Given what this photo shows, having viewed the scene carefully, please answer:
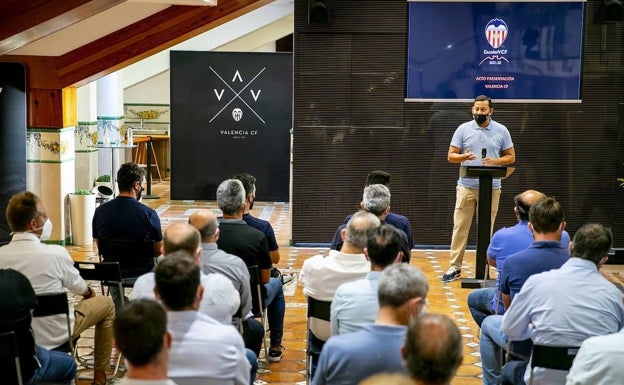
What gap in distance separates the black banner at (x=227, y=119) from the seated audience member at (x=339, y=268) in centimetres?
999

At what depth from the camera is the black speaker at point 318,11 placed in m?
10.7

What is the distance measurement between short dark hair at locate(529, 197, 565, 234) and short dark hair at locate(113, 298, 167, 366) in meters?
2.87

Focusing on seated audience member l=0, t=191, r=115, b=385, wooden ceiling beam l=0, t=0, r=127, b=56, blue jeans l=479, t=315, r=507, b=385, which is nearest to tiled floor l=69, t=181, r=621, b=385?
blue jeans l=479, t=315, r=507, b=385

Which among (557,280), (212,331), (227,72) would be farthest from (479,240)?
(227,72)

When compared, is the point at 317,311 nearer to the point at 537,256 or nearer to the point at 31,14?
the point at 537,256

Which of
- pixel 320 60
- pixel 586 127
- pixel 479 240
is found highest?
pixel 320 60

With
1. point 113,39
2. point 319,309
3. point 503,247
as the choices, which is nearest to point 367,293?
point 319,309

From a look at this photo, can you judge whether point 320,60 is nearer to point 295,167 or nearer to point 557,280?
point 295,167

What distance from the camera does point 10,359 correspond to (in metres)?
4.45

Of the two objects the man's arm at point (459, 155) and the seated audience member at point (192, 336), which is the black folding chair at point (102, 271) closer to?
the seated audience member at point (192, 336)

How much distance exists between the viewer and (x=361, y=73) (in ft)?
36.3

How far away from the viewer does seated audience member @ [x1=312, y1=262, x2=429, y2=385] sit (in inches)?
144

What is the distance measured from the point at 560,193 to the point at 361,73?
2.72 meters

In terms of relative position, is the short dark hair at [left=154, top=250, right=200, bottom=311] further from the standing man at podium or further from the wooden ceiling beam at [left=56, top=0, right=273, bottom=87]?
the wooden ceiling beam at [left=56, top=0, right=273, bottom=87]
